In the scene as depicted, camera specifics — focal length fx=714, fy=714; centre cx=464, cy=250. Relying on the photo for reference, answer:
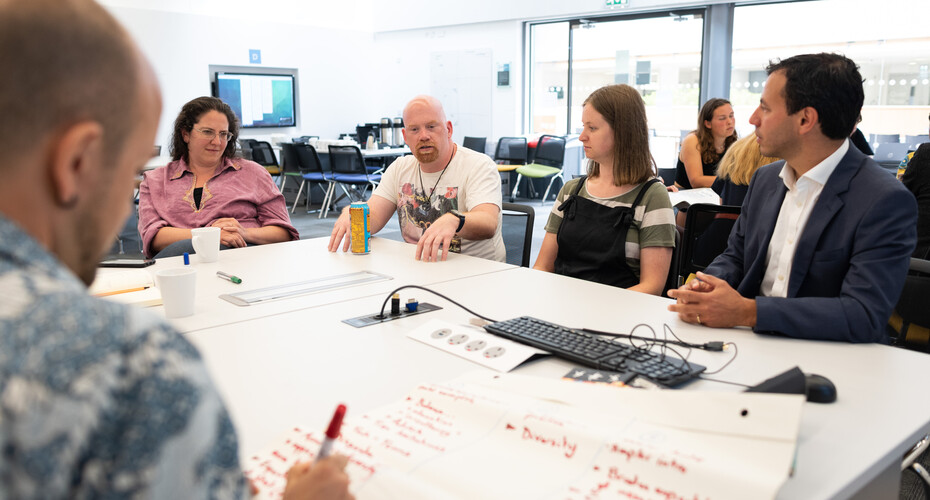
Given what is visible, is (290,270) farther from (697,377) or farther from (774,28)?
(774,28)

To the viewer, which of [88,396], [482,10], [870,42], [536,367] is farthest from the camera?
[482,10]

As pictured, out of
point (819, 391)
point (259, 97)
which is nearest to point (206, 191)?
point (819, 391)

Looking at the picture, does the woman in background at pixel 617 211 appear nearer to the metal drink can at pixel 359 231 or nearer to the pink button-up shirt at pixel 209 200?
the metal drink can at pixel 359 231

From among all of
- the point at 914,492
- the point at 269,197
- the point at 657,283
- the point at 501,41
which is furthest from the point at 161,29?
the point at 914,492

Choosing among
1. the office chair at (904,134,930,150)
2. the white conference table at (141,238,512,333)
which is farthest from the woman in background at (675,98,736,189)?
the office chair at (904,134,930,150)

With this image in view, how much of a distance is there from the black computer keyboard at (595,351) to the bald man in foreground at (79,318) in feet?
3.02

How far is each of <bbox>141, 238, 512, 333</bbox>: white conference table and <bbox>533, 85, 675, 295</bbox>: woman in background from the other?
0.32 meters

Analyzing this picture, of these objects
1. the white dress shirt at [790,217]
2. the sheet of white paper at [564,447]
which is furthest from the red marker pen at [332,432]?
the white dress shirt at [790,217]

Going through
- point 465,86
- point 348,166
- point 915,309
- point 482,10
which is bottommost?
point 915,309

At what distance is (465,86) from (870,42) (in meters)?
5.36

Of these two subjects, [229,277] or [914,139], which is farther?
[914,139]

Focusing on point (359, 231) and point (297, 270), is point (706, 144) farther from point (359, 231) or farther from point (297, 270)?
point (297, 270)

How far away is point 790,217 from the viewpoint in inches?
77.3

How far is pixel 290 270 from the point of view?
7.86 feet
